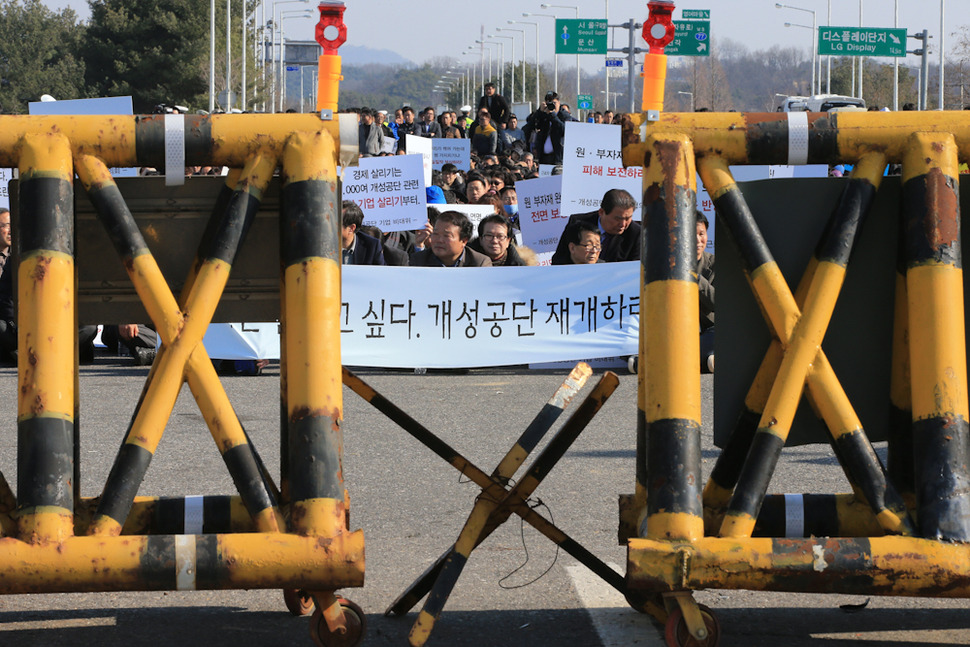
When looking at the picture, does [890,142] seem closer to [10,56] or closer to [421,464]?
[421,464]

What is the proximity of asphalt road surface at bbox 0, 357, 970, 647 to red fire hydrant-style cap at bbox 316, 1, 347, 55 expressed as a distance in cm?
189

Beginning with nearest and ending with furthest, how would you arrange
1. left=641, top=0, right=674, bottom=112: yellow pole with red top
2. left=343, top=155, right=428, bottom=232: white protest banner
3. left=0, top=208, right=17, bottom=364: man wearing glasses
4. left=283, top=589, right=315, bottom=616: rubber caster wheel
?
1. left=641, top=0, right=674, bottom=112: yellow pole with red top
2. left=283, top=589, right=315, bottom=616: rubber caster wheel
3. left=0, top=208, right=17, bottom=364: man wearing glasses
4. left=343, top=155, right=428, bottom=232: white protest banner

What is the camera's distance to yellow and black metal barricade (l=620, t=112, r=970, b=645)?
3680 millimetres

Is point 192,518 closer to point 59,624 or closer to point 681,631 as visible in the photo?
point 59,624

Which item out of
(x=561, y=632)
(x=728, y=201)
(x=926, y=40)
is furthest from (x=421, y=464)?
(x=926, y=40)

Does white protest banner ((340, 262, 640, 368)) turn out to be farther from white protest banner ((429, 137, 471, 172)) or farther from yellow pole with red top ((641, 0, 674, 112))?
white protest banner ((429, 137, 471, 172))

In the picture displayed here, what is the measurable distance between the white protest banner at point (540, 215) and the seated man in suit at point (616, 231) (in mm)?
3023

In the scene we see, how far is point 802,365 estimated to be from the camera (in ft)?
12.6

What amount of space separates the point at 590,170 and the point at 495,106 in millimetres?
19861

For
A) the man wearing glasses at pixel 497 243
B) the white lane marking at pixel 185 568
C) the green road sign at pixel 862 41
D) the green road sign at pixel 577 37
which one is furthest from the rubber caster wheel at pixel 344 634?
the green road sign at pixel 577 37

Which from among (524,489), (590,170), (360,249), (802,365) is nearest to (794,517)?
(802,365)

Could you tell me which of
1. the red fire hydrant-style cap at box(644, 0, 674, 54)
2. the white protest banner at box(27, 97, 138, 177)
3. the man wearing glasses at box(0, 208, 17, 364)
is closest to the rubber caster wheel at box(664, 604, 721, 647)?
the red fire hydrant-style cap at box(644, 0, 674, 54)

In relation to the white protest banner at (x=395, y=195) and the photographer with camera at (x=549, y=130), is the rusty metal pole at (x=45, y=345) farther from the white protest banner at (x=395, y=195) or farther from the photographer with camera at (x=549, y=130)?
the photographer with camera at (x=549, y=130)

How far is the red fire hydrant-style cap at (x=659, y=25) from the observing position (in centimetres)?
399
